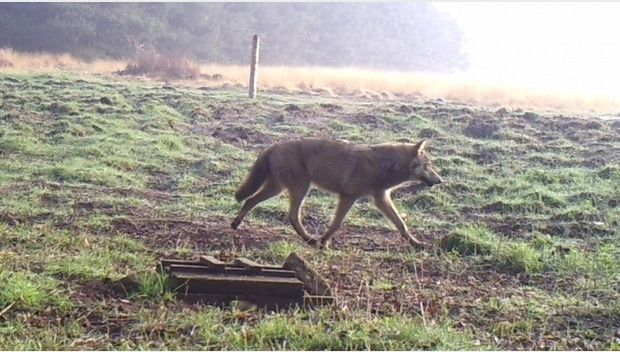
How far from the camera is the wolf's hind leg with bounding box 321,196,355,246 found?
8.10 meters

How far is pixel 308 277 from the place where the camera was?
5.73 m

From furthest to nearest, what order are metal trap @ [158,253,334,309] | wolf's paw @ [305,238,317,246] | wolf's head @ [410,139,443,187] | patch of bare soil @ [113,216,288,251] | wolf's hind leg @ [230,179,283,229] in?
wolf's head @ [410,139,443,187] < wolf's hind leg @ [230,179,283,229] < wolf's paw @ [305,238,317,246] < patch of bare soil @ [113,216,288,251] < metal trap @ [158,253,334,309]

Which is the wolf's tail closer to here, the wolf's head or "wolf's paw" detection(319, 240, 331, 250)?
"wolf's paw" detection(319, 240, 331, 250)

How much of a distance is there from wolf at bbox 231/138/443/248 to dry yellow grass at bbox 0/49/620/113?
14.6 m

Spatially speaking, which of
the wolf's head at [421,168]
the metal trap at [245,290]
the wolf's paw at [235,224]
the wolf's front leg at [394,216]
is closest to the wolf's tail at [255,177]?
the wolf's paw at [235,224]

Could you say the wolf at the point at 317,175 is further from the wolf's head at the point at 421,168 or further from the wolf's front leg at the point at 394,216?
the wolf's head at the point at 421,168

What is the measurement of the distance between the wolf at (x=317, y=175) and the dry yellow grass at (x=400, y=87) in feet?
47.8

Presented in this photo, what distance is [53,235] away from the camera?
7250 mm

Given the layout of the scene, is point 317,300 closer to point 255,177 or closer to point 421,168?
point 255,177

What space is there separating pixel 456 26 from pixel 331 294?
45535mm

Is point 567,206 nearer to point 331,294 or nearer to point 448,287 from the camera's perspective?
point 448,287

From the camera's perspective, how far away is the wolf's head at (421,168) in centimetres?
897

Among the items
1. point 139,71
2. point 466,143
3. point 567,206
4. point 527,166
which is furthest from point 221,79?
point 567,206

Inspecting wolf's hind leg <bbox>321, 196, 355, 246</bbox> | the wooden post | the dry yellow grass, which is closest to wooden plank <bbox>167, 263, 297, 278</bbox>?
wolf's hind leg <bbox>321, 196, 355, 246</bbox>
